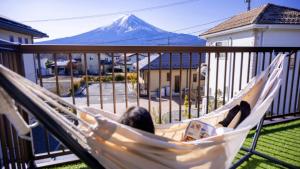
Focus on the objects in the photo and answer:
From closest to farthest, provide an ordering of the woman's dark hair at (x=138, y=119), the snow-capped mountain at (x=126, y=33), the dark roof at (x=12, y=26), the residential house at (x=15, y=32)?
the woman's dark hair at (x=138, y=119)
the dark roof at (x=12, y=26)
the residential house at (x=15, y=32)
the snow-capped mountain at (x=126, y=33)

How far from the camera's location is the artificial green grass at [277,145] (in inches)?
69.0

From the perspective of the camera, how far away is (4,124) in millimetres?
1263

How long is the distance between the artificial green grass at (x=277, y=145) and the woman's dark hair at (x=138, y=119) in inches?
36.9

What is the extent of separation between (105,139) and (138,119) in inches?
9.9

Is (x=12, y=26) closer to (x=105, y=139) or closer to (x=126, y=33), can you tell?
(x=105, y=139)

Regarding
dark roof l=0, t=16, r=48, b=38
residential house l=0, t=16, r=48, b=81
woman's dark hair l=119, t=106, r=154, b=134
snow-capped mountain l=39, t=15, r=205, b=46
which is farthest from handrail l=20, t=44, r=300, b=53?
snow-capped mountain l=39, t=15, r=205, b=46

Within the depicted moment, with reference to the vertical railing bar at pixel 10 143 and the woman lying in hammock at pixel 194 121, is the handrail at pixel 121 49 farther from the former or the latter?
the woman lying in hammock at pixel 194 121

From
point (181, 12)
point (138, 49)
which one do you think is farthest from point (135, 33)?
point (138, 49)

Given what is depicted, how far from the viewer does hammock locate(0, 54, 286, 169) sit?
700mm

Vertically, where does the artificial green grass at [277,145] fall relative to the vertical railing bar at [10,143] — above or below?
below

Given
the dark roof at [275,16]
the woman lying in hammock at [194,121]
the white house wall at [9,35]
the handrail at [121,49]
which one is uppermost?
the dark roof at [275,16]

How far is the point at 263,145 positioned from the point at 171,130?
116cm

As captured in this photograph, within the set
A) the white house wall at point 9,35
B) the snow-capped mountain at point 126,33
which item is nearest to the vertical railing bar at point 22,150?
the white house wall at point 9,35

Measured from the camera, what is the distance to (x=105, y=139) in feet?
2.78
